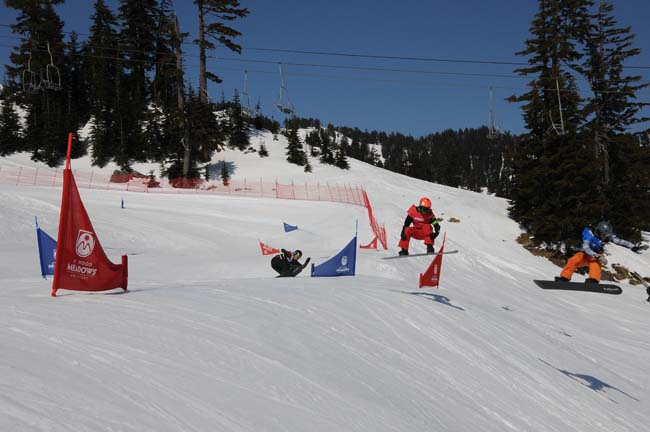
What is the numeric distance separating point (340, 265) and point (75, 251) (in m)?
7.02

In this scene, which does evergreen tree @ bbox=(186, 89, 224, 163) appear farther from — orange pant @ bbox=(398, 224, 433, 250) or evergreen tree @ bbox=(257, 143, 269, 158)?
orange pant @ bbox=(398, 224, 433, 250)

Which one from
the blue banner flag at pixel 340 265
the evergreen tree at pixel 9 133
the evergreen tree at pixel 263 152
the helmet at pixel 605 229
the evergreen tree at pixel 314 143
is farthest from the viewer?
the evergreen tree at pixel 314 143

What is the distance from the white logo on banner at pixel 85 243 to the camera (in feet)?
19.0

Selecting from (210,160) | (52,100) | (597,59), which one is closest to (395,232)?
(597,59)

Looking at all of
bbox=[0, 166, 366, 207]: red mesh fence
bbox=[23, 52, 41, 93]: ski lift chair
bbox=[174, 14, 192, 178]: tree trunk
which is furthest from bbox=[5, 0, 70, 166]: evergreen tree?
bbox=[174, 14, 192, 178]: tree trunk

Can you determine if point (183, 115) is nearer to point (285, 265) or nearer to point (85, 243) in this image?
point (285, 265)

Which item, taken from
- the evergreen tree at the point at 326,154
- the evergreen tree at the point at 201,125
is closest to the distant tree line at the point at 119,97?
the evergreen tree at the point at 201,125

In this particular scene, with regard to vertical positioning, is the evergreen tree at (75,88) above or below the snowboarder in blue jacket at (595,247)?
above

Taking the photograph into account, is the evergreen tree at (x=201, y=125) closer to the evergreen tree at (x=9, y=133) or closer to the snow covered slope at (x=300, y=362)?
the evergreen tree at (x=9, y=133)

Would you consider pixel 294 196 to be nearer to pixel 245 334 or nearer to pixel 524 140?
pixel 524 140

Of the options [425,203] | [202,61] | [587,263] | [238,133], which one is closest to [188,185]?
[202,61]

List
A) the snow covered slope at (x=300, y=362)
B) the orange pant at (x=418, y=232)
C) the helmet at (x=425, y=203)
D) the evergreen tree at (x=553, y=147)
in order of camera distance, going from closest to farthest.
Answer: the snow covered slope at (x=300, y=362) < the helmet at (x=425, y=203) < the orange pant at (x=418, y=232) < the evergreen tree at (x=553, y=147)

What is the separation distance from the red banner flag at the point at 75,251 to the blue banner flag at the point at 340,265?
20.3 feet

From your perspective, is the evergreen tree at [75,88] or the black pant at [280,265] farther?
the evergreen tree at [75,88]
